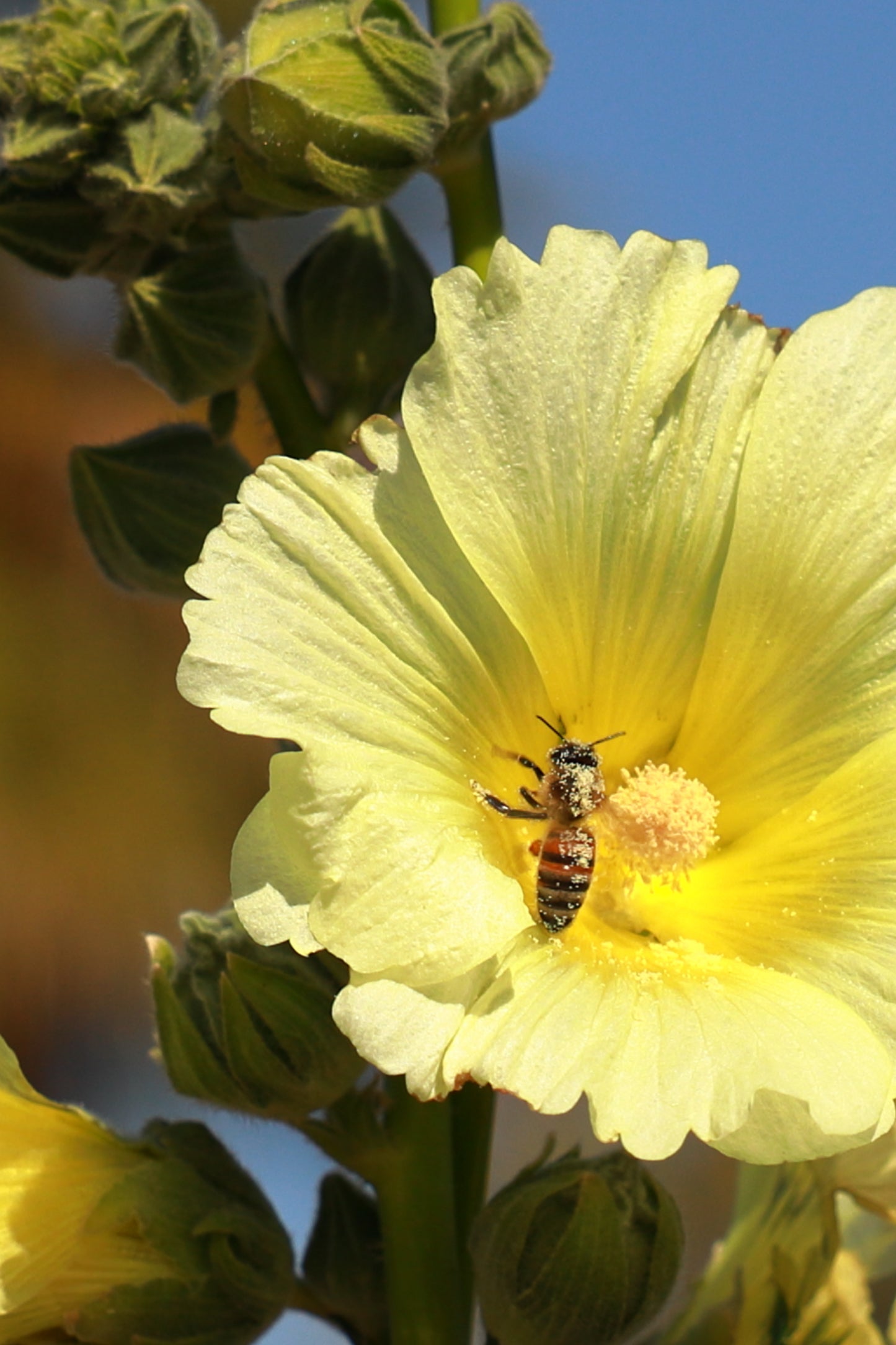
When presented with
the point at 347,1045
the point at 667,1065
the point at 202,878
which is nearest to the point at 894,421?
the point at 667,1065

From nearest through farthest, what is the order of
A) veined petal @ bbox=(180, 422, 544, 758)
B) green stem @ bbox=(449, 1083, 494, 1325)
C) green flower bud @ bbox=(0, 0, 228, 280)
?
veined petal @ bbox=(180, 422, 544, 758) < green flower bud @ bbox=(0, 0, 228, 280) < green stem @ bbox=(449, 1083, 494, 1325)

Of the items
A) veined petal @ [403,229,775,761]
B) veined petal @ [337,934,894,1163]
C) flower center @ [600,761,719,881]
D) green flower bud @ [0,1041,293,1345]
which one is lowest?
green flower bud @ [0,1041,293,1345]

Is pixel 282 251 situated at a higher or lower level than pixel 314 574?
higher

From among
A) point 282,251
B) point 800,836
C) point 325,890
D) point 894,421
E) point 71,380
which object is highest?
point 282,251

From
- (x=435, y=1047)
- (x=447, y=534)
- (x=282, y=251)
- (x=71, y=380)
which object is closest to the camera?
(x=435, y=1047)

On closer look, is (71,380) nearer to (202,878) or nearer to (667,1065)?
(202,878)

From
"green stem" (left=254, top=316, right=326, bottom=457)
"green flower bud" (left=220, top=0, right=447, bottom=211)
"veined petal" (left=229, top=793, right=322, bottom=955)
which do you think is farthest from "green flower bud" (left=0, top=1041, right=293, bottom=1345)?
"green flower bud" (left=220, top=0, right=447, bottom=211)

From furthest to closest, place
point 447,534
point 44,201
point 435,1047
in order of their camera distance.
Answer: point 44,201 → point 447,534 → point 435,1047

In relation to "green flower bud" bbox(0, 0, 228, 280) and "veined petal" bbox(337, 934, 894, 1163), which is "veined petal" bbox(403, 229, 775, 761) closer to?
"green flower bud" bbox(0, 0, 228, 280)
